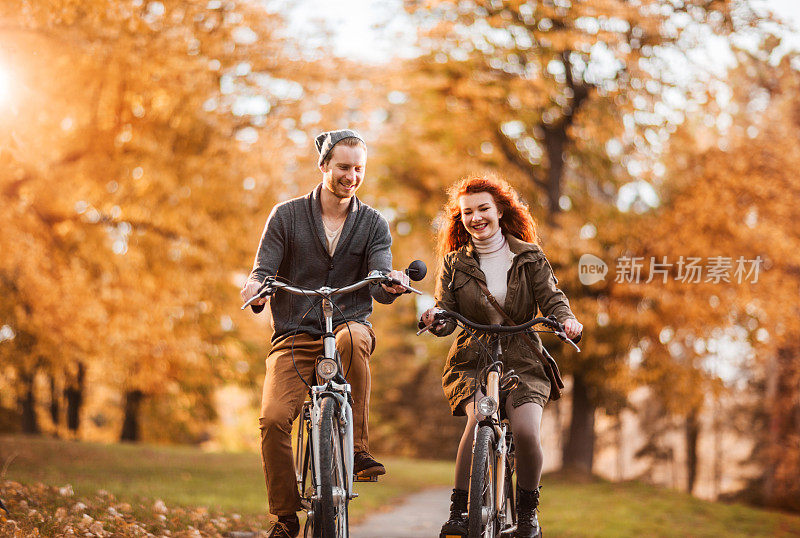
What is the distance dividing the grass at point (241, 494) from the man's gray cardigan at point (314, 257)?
2.25 m

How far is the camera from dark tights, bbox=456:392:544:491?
4.51 m

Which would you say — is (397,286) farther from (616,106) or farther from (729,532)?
(616,106)

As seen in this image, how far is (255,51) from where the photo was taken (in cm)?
1349

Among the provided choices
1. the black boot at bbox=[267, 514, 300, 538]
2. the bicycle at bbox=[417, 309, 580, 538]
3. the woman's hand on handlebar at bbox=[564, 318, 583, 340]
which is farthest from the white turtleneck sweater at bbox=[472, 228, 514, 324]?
the black boot at bbox=[267, 514, 300, 538]

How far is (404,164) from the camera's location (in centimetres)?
1828

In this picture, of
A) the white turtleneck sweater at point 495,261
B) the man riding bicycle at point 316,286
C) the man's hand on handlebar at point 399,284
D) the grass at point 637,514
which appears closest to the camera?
the man's hand on handlebar at point 399,284

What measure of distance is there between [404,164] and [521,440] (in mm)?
14108

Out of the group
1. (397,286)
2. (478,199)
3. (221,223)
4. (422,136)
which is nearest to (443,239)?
(478,199)

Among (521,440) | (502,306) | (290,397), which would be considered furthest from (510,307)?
(290,397)

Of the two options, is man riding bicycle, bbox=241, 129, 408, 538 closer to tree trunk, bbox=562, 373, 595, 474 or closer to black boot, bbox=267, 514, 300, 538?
black boot, bbox=267, 514, 300, 538

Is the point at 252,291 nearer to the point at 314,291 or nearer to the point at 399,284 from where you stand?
the point at 314,291

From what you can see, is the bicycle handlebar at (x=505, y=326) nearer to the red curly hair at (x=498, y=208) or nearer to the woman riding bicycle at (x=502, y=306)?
the woman riding bicycle at (x=502, y=306)

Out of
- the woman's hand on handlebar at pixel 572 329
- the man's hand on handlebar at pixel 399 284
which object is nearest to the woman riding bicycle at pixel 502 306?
the woman's hand on handlebar at pixel 572 329

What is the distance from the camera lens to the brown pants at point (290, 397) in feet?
14.0
